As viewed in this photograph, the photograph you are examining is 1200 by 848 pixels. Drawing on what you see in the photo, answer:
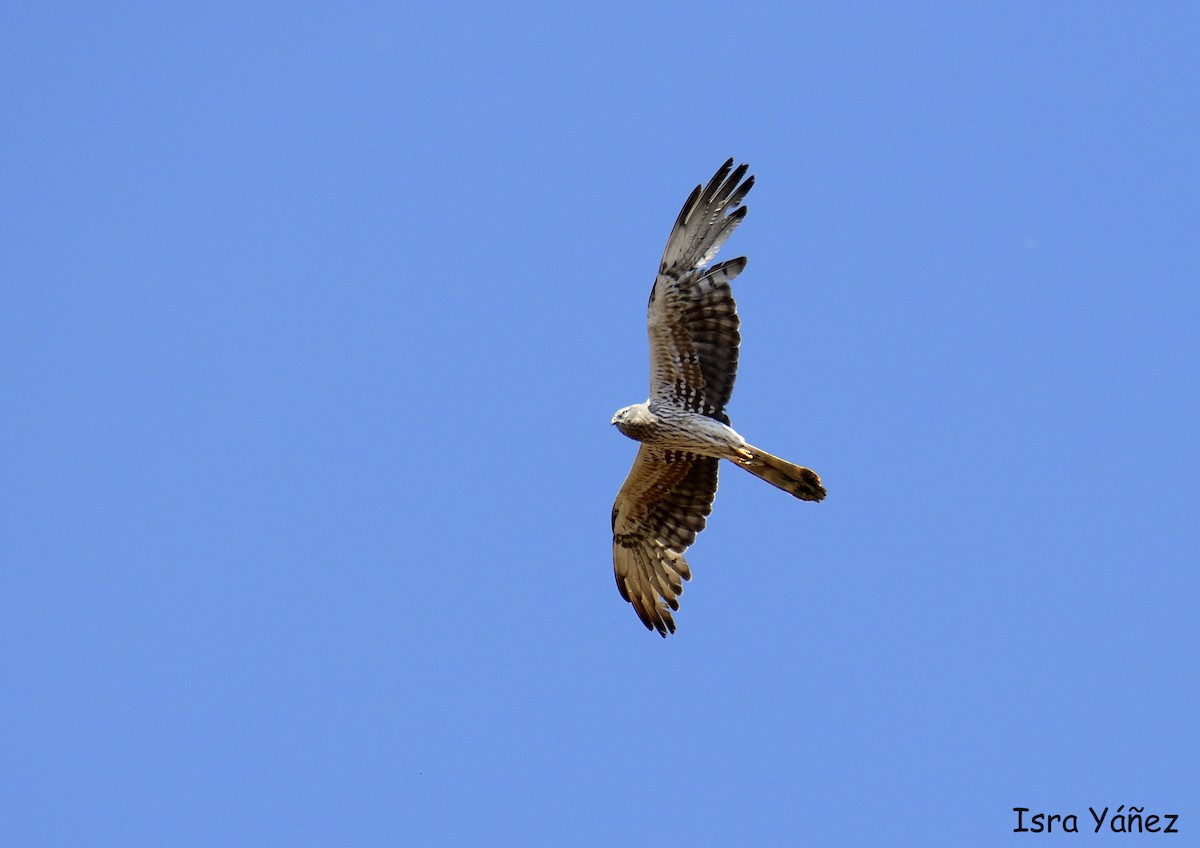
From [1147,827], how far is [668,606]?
16.8ft

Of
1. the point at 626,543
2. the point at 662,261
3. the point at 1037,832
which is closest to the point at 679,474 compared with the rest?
the point at 626,543

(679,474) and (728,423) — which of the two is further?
(679,474)

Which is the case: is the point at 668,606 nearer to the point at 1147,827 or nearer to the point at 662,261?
the point at 662,261

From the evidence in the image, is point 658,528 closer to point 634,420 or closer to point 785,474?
point 634,420

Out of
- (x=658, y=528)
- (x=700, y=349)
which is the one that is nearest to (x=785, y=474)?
(x=700, y=349)

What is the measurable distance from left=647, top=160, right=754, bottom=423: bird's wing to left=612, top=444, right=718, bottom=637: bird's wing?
111 centimetres

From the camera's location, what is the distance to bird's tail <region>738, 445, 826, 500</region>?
12.3 metres

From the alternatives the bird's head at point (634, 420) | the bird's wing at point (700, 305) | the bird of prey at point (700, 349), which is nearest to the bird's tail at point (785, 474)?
the bird of prey at point (700, 349)

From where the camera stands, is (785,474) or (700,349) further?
(700,349)

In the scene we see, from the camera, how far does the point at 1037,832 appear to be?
1243cm

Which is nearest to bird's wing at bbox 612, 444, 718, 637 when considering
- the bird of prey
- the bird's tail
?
the bird of prey

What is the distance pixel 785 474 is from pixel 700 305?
184 cm

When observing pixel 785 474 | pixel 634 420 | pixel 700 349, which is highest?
pixel 700 349

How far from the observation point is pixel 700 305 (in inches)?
494
